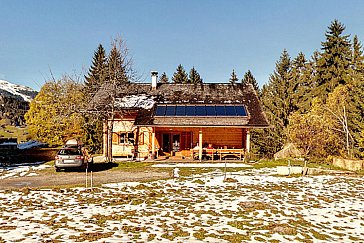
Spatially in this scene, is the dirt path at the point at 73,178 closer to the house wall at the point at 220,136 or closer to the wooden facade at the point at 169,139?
the wooden facade at the point at 169,139

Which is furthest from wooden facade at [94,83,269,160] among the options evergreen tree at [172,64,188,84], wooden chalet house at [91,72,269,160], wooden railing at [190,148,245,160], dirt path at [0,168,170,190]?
evergreen tree at [172,64,188,84]

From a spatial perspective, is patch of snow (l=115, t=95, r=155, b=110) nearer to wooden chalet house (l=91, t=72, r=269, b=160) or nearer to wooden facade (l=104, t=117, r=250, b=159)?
wooden chalet house (l=91, t=72, r=269, b=160)

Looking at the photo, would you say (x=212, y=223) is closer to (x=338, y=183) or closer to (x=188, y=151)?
(x=338, y=183)

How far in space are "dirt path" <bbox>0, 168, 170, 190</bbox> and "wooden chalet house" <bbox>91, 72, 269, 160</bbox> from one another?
5889 millimetres

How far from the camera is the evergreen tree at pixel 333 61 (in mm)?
37531

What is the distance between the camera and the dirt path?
14.1m

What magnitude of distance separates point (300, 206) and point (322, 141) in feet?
50.7

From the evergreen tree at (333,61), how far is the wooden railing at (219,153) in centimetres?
1910

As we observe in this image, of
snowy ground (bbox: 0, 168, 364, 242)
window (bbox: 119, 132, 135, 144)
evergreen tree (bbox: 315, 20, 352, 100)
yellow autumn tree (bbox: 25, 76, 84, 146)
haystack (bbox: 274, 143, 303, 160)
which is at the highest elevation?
evergreen tree (bbox: 315, 20, 352, 100)

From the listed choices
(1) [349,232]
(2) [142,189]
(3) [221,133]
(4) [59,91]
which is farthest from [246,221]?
(4) [59,91]

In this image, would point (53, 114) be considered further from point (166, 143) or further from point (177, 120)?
point (177, 120)

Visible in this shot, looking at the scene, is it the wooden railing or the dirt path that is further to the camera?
the wooden railing

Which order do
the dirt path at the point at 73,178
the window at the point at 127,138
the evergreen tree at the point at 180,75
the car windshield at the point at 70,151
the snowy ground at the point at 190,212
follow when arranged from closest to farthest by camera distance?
the snowy ground at the point at 190,212 < the dirt path at the point at 73,178 < the car windshield at the point at 70,151 < the window at the point at 127,138 < the evergreen tree at the point at 180,75

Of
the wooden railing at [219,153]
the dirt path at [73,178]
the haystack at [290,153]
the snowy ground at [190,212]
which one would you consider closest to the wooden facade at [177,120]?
the wooden railing at [219,153]
